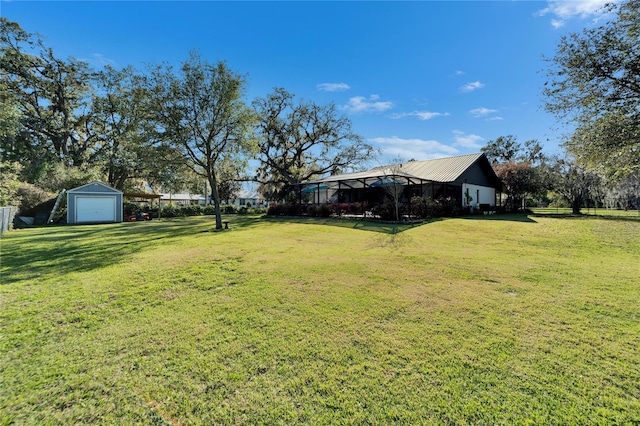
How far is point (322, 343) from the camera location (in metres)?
2.95

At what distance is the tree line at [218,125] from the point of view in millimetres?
8973

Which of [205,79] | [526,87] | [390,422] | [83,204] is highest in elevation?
[205,79]

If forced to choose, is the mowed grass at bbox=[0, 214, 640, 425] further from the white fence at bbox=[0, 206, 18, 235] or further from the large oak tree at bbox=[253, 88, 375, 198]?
the large oak tree at bbox=[253, 88, 375, 198]

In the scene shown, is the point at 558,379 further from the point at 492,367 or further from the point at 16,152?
the point at 16,152

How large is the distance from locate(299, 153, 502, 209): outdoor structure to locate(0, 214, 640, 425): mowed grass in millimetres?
12410

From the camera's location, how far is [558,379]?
91.8 inches

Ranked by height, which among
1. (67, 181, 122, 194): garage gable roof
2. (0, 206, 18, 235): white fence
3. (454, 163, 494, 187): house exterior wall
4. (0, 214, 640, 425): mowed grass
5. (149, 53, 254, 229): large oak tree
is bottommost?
(0, 214, 640, 425): mowed grass

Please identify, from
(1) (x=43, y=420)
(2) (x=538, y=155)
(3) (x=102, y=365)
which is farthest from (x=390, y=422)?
(2) (x=538, y=155)

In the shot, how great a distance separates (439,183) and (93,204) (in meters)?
25.5

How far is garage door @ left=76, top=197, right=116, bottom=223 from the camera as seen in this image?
1908 cm

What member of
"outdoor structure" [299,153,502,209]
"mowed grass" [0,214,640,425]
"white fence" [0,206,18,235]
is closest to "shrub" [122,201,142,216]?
"white fence" [0,206,18,235]

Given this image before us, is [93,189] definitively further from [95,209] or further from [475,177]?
[475,177]

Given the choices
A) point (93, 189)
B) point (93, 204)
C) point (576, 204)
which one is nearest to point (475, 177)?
point (576, 204)

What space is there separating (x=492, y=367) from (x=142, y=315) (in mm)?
4384
